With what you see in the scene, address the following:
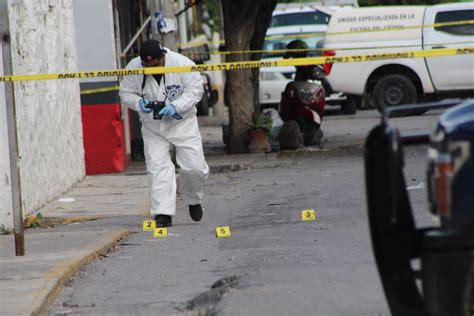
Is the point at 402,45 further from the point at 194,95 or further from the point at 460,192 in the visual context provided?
the point at 460,192

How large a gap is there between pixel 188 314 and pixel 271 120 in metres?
13.2

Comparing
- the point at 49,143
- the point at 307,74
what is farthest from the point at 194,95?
the point at 307,74

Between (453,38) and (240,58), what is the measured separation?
5.71 metres

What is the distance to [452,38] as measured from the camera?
2384 centimetres

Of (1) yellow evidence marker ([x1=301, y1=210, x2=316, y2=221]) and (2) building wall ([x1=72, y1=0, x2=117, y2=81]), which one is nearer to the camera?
(1) yellow evidence marker ([x1=301, y1=210, x2=316, y2=221])

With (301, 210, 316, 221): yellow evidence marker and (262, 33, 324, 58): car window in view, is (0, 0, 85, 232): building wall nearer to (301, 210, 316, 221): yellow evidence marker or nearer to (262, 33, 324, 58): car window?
(301, 210, 316, 221): yellow evidence marker

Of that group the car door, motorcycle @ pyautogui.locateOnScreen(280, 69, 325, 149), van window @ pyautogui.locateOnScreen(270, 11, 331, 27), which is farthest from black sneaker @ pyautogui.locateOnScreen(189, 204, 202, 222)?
van window @ pyautogui.locateOnScreen(270, 11, 331, 27)

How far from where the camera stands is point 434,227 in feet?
18.1

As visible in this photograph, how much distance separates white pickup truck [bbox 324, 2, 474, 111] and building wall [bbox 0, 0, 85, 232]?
7905 mm

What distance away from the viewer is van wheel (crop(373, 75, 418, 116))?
2466cm

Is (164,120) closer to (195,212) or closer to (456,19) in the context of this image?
(195,212)

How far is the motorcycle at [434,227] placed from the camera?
5098 millimetres

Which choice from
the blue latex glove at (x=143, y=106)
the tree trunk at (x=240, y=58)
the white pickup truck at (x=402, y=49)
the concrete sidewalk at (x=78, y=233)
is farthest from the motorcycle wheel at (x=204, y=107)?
the blue latex glove at (x=143, y=106)

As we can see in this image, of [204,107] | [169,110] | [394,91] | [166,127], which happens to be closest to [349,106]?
[204,107]
